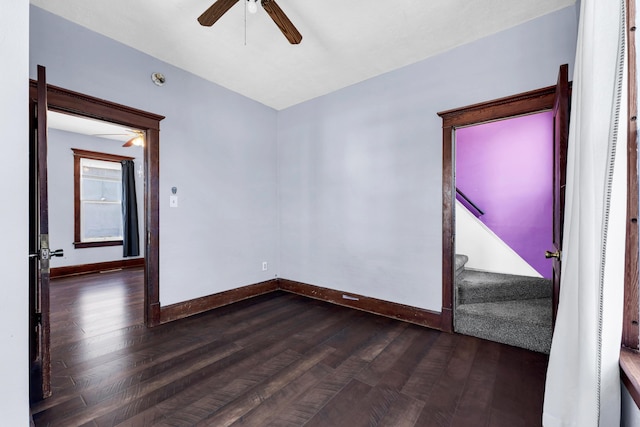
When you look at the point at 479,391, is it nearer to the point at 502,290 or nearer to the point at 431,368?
the point at 431,368

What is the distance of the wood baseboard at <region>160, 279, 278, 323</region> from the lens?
2.94 metres

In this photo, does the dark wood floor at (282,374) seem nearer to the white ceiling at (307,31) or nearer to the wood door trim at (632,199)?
the wood door trim at (632,199)

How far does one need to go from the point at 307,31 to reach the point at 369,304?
2797 millimetres

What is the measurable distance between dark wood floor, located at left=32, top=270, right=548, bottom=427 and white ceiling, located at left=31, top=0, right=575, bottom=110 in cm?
265

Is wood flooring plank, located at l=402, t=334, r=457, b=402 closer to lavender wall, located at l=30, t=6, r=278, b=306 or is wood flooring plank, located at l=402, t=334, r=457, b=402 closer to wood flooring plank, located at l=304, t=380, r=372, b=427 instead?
wood flooring plank, located at l=304, t=380, r=372, b=427

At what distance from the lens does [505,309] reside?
2633 mm

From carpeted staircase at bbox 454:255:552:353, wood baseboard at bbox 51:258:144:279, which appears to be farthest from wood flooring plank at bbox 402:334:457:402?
wood baseboard at bbox 51:258:144:279

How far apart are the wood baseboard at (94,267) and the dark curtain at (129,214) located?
0.17 metres

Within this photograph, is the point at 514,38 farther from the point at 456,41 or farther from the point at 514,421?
the point at 514,421

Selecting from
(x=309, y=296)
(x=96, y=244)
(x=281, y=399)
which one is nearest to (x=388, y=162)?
(x=309, y=296)

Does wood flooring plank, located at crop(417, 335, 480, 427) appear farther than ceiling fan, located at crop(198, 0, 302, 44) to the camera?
No

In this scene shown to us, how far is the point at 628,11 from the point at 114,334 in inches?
154

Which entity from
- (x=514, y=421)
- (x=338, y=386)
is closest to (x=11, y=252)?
(x=338, y=386)

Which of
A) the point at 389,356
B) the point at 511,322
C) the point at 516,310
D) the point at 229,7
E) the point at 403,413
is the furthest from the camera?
the point at 516,310
